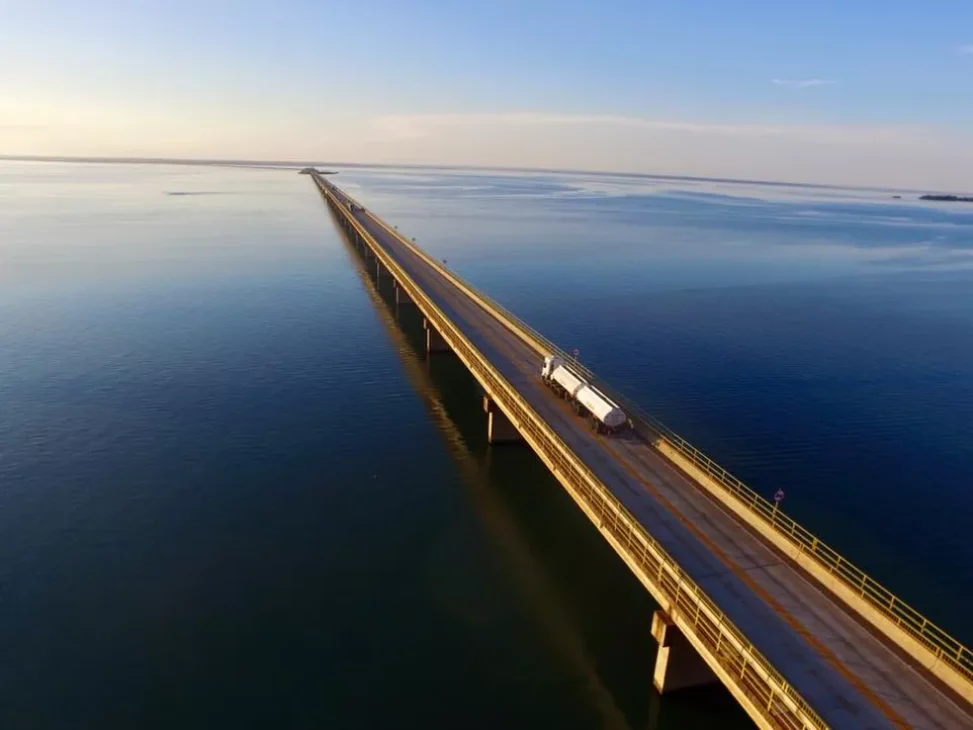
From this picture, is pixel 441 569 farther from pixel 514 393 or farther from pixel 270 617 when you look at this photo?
pixel 514 393

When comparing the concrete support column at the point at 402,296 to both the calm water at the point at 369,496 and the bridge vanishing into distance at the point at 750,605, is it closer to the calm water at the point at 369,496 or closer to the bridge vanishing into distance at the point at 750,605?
the calm water at the point at 369,496

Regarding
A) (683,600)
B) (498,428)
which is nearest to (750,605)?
(683,600)

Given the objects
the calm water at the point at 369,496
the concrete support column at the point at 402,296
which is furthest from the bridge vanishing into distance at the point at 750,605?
the concrete support column at the point at 402,296

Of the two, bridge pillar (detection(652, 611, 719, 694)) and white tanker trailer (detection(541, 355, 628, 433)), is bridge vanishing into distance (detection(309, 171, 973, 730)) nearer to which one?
bridge pillar (detection(652, 611, 719, 694))

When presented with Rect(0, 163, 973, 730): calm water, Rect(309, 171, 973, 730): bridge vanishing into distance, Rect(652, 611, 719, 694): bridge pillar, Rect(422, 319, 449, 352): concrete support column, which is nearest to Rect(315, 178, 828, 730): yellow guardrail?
Rect(309, 171, 973, 730): bridge vanishing into distance

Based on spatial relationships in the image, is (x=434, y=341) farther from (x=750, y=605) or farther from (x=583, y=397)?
(x=750, y=605)
